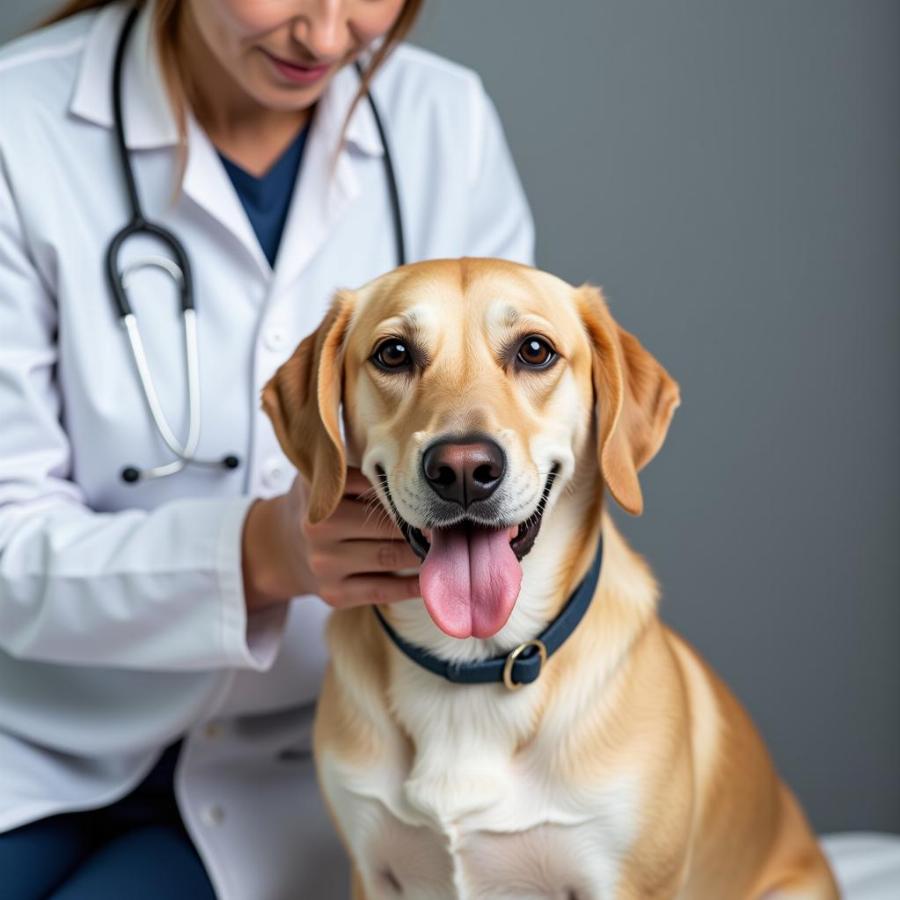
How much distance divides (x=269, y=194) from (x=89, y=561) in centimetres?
59

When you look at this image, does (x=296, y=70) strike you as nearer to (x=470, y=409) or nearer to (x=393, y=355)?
(x=393, y=355)

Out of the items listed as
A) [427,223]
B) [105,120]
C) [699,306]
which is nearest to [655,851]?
[427,223]

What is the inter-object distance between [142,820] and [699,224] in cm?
148

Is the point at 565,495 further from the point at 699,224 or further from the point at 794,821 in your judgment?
the point at 699,224

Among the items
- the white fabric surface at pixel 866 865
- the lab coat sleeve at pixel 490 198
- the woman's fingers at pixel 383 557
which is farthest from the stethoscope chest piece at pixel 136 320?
the white fabric surface at pixel 866 865

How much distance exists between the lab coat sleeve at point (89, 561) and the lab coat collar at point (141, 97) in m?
0.18

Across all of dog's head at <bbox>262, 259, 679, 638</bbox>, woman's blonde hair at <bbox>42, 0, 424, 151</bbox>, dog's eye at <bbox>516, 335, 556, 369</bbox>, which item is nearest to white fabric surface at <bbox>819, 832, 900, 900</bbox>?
dog's head at <bbox>262, 259, 679, 638</bbox>

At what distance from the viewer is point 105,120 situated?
1885mm

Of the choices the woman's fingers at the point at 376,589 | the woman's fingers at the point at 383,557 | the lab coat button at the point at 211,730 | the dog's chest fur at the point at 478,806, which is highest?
the woman's fingers at the point at 383,557

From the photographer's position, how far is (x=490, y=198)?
2.13 metres

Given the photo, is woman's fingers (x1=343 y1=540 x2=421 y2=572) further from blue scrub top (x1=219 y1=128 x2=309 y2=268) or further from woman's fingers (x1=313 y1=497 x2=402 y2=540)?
blue scrub top (x1=219 y1=128 x2=309 y2=268)

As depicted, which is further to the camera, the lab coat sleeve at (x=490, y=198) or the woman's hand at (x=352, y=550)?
the lab coat sleeve at (x=490, y=198)

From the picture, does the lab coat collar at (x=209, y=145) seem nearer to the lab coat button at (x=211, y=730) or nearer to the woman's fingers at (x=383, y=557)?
the woman's fingers at (x=383, y=557)

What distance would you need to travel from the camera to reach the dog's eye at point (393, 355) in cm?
151
